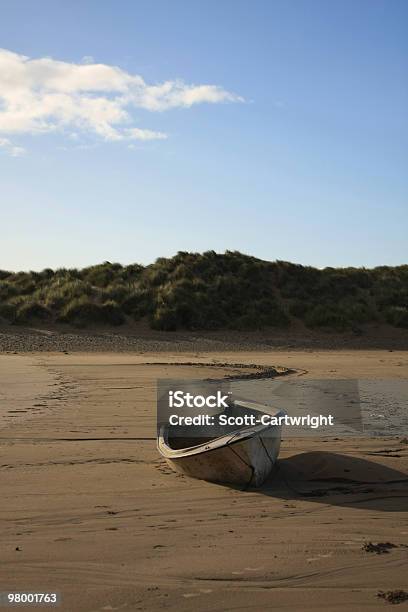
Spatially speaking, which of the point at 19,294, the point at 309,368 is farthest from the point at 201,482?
the point at 19,294

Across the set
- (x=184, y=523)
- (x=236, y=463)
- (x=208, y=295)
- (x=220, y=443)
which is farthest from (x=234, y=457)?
(x=208, y=295)

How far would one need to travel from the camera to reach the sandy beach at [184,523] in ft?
14.3

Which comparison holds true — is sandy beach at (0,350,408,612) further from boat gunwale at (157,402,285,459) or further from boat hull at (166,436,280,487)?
boat gunwale at (157,402,285,459)

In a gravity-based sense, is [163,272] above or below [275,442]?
above

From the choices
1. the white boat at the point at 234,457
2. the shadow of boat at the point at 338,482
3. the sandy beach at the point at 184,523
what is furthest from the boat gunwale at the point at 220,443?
the shadow of boat at the point at 338,482

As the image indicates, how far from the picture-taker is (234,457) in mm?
6641

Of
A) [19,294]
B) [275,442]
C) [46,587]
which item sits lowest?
[46,587]

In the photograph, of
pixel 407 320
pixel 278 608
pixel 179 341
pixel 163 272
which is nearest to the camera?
pixel 278 608

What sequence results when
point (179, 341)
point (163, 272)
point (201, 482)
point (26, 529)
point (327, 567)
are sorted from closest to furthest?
point (327, 567), point (26, 529), point (201, 482), point (179, 341), point (163, 272)

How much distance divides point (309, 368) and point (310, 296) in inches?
677

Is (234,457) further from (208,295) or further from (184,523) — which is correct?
(208,295)

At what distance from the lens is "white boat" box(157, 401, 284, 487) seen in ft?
21.8

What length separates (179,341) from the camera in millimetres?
26656

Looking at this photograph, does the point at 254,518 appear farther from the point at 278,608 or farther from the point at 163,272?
the point at 163,272
